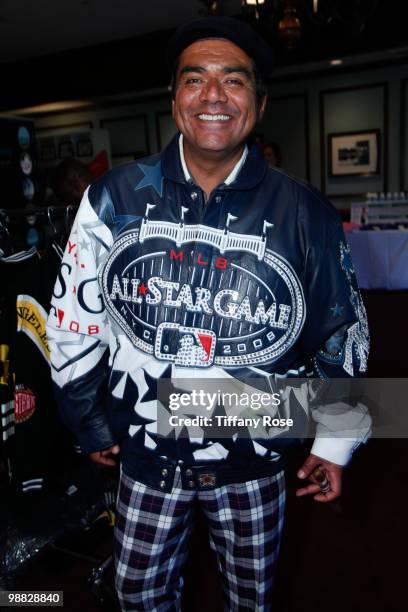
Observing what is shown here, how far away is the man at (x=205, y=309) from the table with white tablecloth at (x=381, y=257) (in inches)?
169

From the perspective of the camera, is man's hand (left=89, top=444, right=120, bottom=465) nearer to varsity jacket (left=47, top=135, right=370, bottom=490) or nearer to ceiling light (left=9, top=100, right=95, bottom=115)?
varsity jacket (left=47, top=135, right=370, bottom=490)

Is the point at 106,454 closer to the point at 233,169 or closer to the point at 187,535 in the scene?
the point at 187,535

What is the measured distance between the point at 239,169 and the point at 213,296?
27 cm

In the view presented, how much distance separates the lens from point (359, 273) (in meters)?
5.46

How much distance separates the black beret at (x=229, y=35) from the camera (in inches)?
37.1

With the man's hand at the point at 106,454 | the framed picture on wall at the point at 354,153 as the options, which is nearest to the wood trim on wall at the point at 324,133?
the framed picture on wall at the point at 354,153

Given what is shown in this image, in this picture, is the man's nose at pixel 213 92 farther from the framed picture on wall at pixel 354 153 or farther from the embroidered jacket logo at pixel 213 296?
the framed picture on wall at pixel 354 153

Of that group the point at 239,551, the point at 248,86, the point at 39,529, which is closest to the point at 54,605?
the point at 39,529

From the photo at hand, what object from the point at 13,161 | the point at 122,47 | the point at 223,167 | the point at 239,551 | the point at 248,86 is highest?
the point at 122,47

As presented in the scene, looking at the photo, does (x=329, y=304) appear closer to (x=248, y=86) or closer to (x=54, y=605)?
(x=248, y=86)

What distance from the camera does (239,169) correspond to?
1.00 metres

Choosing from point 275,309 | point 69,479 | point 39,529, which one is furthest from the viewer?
point 69,479

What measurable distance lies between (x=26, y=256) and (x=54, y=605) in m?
1.20

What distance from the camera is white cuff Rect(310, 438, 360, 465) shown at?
104 cm
